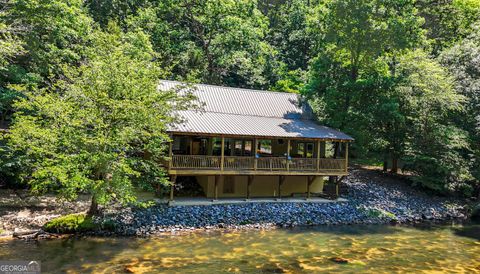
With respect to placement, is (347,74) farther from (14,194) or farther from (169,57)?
(14,194)

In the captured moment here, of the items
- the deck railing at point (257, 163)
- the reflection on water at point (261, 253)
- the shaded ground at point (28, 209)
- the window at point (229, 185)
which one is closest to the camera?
the reflection on water at point (261, 253)

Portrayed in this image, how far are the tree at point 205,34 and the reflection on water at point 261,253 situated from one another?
70.7 ft

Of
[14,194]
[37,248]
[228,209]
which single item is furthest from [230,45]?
[37,248]

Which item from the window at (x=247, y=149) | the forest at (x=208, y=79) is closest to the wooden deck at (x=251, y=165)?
the forest at (x=208, y=79)

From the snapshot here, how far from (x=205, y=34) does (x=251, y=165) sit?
20684mm

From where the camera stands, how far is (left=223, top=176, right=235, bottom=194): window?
78.3 ft

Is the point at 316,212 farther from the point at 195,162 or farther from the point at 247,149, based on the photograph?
the point at 195,162

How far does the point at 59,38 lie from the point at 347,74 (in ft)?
66.8

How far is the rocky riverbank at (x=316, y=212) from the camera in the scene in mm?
18984

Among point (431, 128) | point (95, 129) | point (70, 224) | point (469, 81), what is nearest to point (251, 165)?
point (95, 129)

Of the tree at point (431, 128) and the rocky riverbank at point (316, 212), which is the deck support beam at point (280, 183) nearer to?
the rocky riverbank at point (316, 212)

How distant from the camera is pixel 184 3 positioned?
1512 inches

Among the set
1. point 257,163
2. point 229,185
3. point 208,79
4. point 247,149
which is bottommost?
point 229,185

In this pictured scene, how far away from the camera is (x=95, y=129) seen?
Answer: 1725 cm
